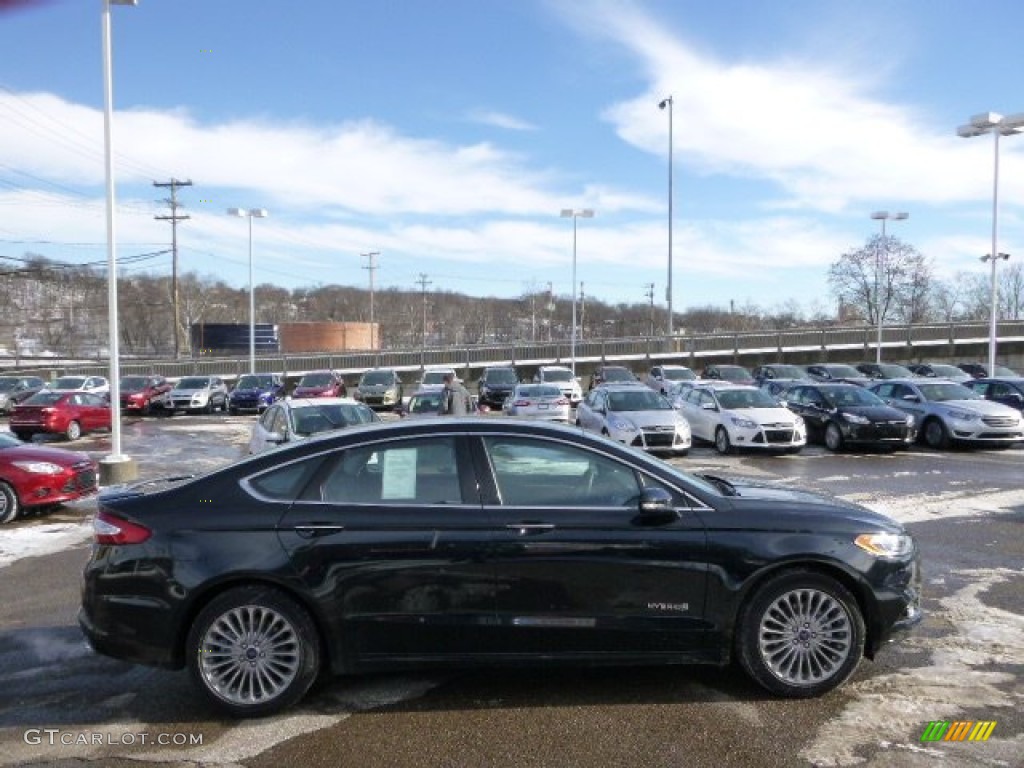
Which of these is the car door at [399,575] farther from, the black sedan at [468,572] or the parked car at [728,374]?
the parked car at [728,374]

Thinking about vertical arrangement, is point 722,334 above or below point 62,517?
above

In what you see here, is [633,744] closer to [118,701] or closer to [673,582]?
[673,582]

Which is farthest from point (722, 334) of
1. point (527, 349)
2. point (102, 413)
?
point (102, 413)

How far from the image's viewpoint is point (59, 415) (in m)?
22.0

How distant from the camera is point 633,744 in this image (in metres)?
3.94

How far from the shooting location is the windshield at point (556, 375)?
3210 centimetres

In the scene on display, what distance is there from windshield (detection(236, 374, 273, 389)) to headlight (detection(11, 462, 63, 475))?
69.5 feet

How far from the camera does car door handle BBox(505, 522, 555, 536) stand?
432cm

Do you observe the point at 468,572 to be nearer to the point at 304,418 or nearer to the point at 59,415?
the point at 304,418

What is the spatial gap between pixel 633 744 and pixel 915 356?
178 ft

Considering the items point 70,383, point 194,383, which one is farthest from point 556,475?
point 70,383

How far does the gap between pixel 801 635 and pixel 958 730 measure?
84 cm

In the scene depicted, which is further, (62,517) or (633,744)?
(62,517)

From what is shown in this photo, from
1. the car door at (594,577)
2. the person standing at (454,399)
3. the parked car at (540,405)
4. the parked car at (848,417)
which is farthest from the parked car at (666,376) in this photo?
the car door at (594,577)
